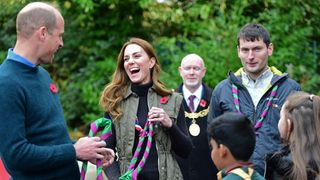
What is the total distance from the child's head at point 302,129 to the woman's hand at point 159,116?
0.83 meters

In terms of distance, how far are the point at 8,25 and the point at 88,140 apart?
7256 millimetres

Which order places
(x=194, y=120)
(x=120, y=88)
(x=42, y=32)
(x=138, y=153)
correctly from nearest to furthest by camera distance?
(x=42, y=32), (x=138, y=153), (x=120, y=88), (x=194, y=120)

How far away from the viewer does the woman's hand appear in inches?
189

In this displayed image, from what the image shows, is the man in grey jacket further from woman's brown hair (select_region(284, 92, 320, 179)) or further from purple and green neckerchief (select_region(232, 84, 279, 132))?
woman's brown hair (select_region(284, 92, 320, 179))

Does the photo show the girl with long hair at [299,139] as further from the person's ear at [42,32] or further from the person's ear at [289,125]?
the person's ear at [42,32]

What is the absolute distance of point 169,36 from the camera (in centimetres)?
1138

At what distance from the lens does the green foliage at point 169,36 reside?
8969 mm

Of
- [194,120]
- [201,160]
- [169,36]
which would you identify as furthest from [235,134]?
[169,36]

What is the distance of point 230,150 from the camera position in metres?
3.89

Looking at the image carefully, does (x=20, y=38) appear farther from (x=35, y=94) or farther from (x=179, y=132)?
(x=179, y=132)

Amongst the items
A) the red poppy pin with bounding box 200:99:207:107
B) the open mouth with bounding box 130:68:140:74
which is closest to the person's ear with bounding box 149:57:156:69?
the open mouth with bounding box 130:68:140:74

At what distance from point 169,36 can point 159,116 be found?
6.68 meters

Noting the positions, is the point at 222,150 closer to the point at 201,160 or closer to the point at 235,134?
the point at 235,134

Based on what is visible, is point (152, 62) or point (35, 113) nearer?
point (35, 113)
